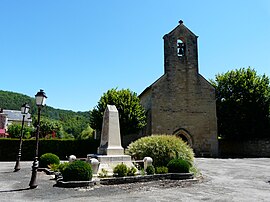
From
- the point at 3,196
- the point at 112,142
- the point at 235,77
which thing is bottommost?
the point at 3,196

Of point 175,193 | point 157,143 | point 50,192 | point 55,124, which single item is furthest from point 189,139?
point 55,124

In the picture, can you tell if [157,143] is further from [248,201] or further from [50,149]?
[50,149]

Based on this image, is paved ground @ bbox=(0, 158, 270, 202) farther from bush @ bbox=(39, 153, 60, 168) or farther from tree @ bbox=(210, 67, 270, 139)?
tree @ bbox=(210, 67, 270, 139)

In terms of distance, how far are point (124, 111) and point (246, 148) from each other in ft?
49.2

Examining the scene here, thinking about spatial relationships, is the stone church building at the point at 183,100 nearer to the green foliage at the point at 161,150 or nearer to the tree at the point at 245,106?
the tree at the point at 245,106

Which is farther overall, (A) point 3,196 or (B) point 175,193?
(B) point 175,193

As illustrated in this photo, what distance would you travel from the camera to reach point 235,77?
27.9 meters

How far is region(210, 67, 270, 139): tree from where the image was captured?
2625cm

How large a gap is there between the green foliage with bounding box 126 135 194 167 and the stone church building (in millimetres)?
11181

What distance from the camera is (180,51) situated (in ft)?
83.5

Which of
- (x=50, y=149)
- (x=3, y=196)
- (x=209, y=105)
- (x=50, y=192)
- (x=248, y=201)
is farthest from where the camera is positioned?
(x=209, y=105)

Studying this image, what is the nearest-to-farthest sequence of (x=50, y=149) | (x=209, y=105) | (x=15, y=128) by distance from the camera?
(x=50, y=149) → (x=209, y=105) → (x=15, y=128)

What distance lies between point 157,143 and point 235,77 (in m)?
19.7

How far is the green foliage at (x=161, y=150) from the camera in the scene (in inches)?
462
